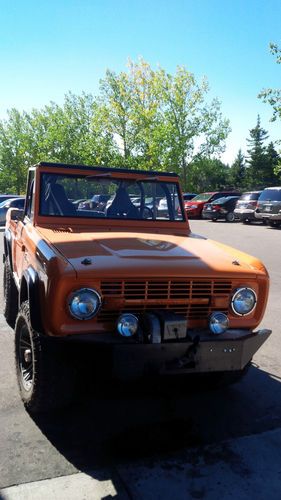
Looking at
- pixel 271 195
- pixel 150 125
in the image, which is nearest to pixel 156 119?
pixel 150 125

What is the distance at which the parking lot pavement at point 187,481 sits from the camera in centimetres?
257

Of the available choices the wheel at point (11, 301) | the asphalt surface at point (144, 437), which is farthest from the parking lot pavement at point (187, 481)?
the wheel at point (11, 301)

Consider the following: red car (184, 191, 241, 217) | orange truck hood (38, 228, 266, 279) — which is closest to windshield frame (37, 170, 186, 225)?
orange truck hood (38, 228, 266, 279)

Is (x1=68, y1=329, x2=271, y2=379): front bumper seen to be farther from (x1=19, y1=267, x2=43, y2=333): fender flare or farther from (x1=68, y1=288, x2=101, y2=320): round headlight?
(x1=19, y1=267, x2=43, y2=333): fender flare

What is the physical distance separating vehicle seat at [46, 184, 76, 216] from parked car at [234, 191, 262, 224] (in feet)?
59.6

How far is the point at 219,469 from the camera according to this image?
2.83 meters

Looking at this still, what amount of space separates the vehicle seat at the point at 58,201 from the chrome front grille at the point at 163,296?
1750 mm

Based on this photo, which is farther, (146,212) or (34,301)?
(146,212)

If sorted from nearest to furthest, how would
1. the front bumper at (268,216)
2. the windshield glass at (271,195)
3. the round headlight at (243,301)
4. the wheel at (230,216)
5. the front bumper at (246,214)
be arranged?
the round headlight at (243,301), the front bumper at (268,216), the windshield glass at (271,195), the front bumper at (246,214), the wheel at (230,216)

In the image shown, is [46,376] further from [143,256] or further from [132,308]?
[143,256]

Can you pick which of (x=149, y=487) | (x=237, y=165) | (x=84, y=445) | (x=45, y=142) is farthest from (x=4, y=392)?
(x=237, y=165)

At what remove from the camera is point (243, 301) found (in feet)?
11.1

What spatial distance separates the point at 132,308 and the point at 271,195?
1801 cm

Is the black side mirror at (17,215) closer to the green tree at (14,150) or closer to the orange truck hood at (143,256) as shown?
the orange truck hood at (143,256)
